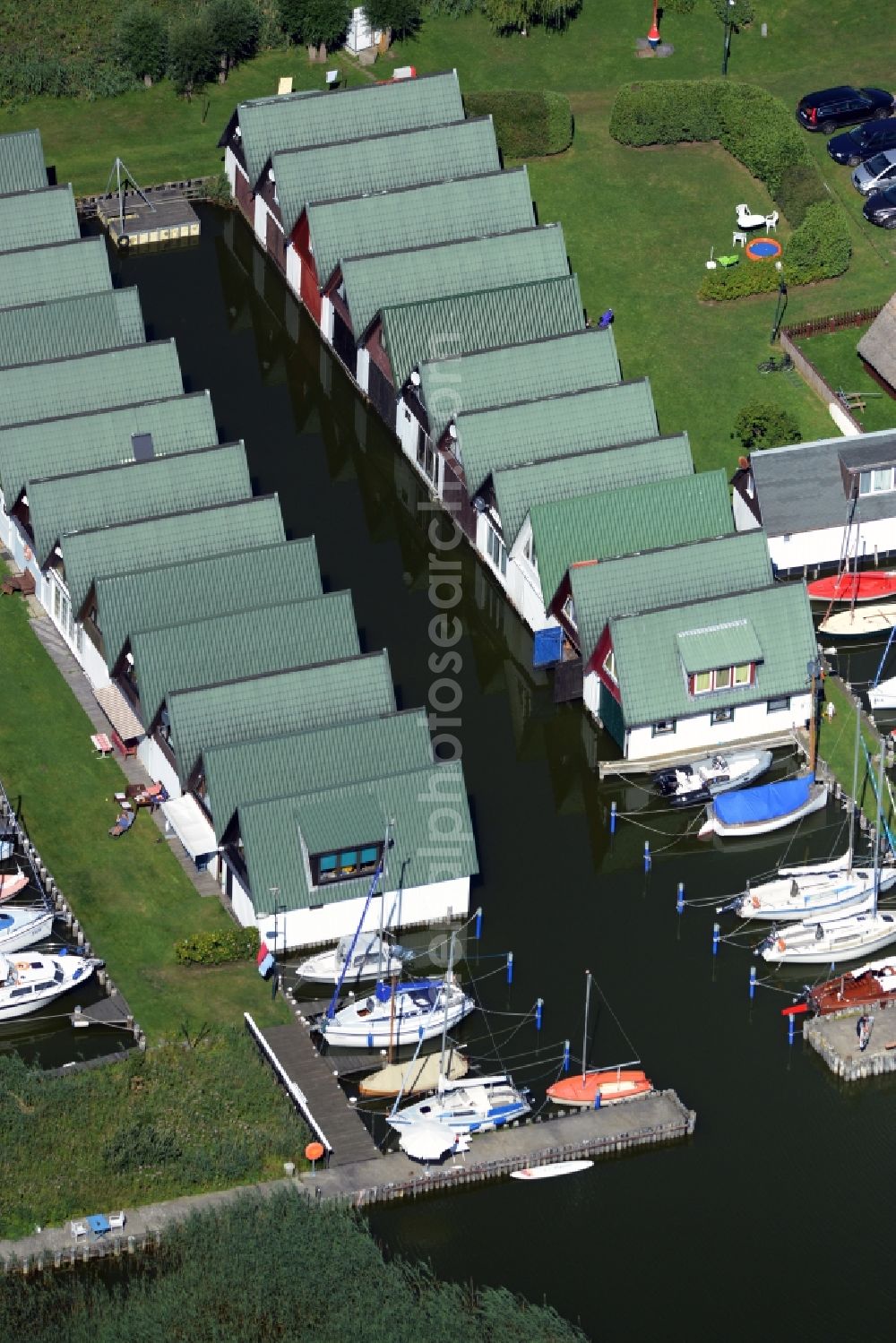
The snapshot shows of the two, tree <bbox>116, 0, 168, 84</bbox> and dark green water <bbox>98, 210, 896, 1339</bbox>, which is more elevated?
tree <bbox>116, 0, 168, 84</bbox>

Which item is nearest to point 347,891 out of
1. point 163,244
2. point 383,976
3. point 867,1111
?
point 383,976

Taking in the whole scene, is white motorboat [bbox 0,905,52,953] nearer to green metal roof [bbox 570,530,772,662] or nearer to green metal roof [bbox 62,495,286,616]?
green metal roof [bbox 62,495,286,616]

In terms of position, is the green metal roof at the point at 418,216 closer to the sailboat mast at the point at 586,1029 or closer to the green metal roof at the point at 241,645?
the green metal roof at the point at 241,645

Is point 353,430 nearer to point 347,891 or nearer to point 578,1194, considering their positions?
point 347,891

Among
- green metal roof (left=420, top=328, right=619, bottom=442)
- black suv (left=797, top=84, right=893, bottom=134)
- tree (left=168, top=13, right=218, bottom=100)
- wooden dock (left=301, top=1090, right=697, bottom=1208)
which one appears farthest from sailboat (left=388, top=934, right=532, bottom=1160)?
tree (left=168, top=13, right=218, bottom=100)

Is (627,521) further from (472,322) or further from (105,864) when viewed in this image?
(105,864)
